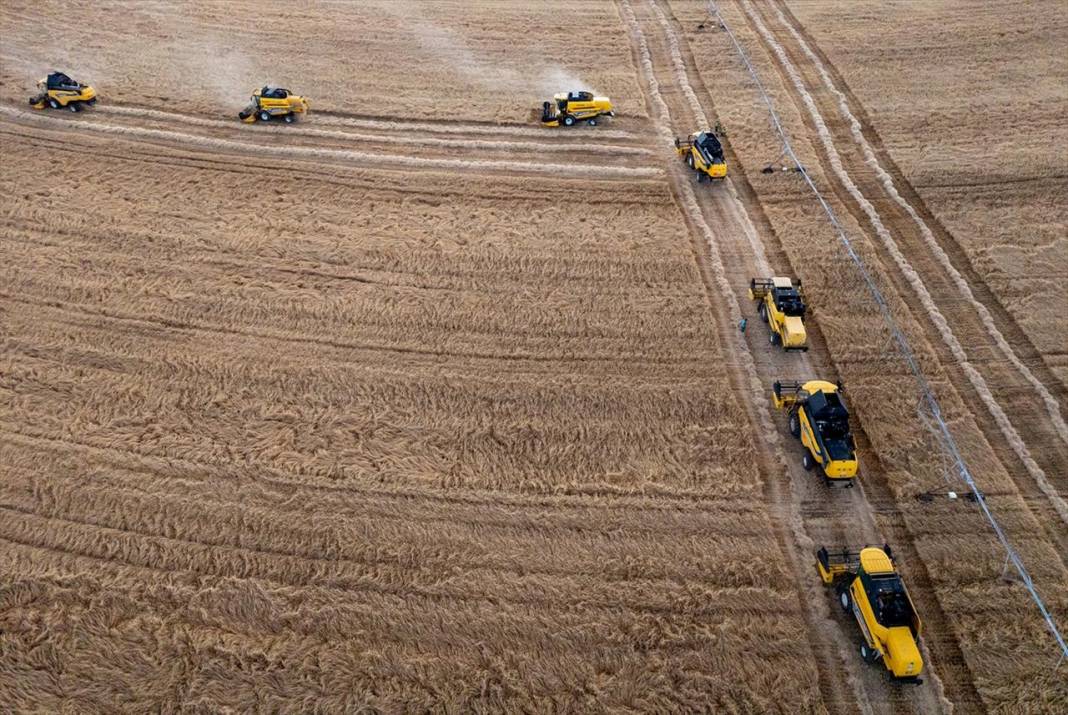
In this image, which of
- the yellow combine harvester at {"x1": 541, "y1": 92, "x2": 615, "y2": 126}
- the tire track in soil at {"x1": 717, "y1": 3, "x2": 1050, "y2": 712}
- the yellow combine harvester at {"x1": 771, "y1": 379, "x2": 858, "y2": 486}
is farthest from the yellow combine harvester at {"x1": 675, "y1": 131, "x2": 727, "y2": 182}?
the tire track in soil at {"x1": 717, "y1": 3, "x2": 1050, "y2": 712}

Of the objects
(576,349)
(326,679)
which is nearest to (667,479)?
(576,349)

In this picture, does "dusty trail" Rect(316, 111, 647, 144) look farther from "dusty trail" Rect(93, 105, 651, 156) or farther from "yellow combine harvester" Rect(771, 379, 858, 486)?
"yellow combine harvester" Rect(771, 379, 858, 486)

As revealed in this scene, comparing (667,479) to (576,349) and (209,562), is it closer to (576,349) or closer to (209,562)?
(576,349)

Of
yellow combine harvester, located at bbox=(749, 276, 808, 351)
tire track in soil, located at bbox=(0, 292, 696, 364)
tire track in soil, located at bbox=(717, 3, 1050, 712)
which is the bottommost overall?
tire track in soil, located at bbox=(717, 3, 1050, 712)

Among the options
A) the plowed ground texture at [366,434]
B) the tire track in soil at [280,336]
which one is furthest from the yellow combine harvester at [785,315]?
the tire track in soil at [280,336]

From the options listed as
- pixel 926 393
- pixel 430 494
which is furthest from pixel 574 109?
pixel 430 494
